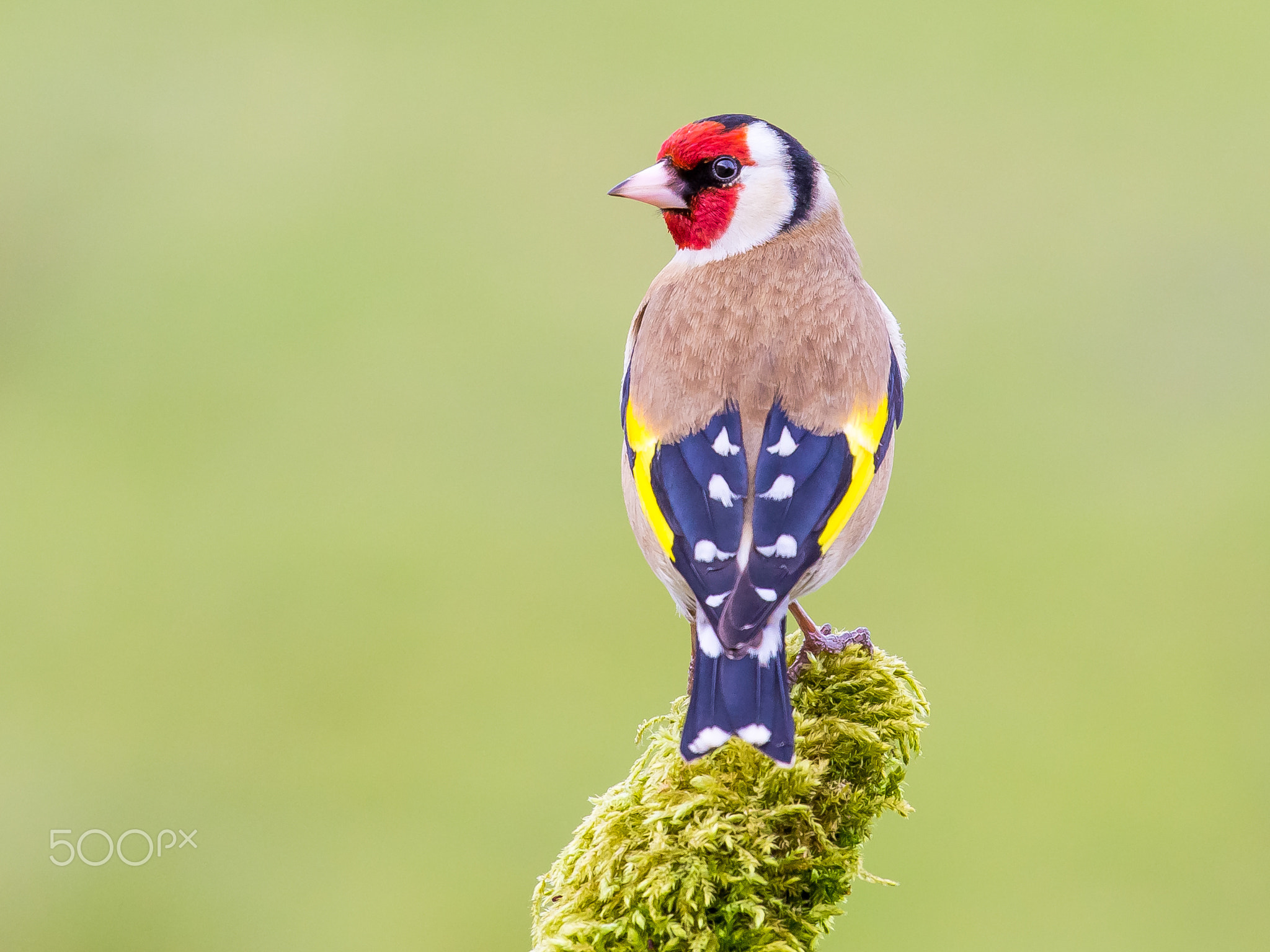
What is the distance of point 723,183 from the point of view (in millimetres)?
3953

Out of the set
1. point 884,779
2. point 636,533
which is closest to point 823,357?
point 636,533

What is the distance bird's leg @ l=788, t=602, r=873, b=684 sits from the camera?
3.28 metres

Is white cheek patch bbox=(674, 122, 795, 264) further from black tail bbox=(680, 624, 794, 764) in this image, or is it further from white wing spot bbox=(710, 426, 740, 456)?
black tail bbox=(680, 624, 794, 764)

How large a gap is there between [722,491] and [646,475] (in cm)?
27

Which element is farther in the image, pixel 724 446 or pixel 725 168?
pixel 725 168

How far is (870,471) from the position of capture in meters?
3.41

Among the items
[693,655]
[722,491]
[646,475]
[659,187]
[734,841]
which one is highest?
[659,187]

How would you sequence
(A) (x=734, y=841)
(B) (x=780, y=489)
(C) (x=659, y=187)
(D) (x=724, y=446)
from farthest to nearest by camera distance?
(C) (x=659, y=187), (D) (x=724, y=446), (B) (x=780, y=489), (A) (x=734, y=841)

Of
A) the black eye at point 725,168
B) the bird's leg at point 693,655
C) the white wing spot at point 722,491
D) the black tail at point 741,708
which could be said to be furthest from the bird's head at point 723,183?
the black tail at point 741,708

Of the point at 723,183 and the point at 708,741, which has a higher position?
the point at 723,183

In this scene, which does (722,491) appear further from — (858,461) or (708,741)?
(708,741)

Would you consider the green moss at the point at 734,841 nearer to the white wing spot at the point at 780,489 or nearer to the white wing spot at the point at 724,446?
the white wing spot at the point at 780,489

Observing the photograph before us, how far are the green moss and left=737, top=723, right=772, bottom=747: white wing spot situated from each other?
0.55ft

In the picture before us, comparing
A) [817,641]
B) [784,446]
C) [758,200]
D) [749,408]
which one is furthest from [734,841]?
[758,200]
